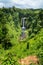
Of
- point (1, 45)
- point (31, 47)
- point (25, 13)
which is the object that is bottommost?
point (25, 13)

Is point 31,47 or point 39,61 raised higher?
point 39,61

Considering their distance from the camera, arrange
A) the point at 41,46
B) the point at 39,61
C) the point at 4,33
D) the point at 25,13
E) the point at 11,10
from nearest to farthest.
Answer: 1. the point at 39,61
2. the point at 41,46
3. the point at 4,33
4. the point at 11,10
5. the point at 25,13

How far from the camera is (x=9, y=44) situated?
188 ft

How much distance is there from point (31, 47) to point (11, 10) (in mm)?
72213

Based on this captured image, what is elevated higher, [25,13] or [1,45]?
[1,45]

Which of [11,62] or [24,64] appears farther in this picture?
[24,64]

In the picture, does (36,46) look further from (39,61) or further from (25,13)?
(25,13)

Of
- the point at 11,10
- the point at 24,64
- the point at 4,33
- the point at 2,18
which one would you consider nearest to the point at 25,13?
the point at 11,10

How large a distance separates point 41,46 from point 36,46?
4.81 ft

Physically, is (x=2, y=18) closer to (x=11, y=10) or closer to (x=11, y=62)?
(x=11, y=10)

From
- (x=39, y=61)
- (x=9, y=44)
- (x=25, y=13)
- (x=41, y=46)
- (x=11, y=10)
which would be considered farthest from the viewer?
(x=25, y=13)

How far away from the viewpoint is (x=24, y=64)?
1017 inches

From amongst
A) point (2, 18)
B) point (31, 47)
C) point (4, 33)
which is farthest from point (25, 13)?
point (31, 47)

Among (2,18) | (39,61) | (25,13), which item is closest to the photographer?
(39,61)
